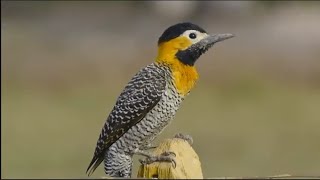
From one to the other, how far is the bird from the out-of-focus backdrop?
3.53m

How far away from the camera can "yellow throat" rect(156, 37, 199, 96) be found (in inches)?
145

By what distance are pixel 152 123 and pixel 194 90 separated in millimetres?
7236

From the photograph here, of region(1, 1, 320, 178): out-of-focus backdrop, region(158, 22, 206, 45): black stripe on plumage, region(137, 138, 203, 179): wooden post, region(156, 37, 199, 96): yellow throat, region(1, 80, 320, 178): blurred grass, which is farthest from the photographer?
region(1, 1, 320, 178): out-of-focus backdrop

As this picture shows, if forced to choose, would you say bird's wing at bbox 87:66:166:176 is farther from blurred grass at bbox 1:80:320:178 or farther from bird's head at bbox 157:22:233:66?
blurred grass at bbox 1:80:320:178

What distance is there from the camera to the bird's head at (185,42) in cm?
359

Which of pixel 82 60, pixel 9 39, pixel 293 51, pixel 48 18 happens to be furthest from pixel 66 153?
pixel 48 18

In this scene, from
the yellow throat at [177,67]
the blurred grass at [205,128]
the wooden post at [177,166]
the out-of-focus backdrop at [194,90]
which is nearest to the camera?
the wooden post at [177,166]

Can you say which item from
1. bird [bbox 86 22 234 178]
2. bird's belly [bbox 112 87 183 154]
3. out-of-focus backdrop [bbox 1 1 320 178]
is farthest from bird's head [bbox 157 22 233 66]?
out-of-focus backdrop [bbox 1 1 320 178]

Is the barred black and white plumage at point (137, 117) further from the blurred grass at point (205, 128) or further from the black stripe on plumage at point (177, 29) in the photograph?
the blurred grass at point (205, 128)

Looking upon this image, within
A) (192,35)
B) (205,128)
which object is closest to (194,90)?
(205,128)

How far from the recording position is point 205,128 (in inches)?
398

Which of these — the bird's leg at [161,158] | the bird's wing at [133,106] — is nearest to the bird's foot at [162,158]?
the bird's leg at [161,158]

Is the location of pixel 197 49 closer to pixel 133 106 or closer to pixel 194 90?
pixel 133 106

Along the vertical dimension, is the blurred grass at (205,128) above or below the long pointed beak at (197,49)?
below
